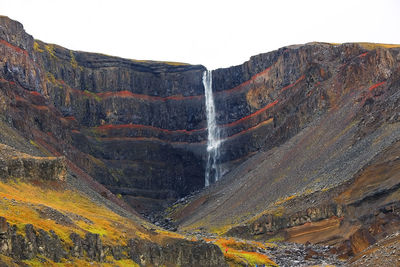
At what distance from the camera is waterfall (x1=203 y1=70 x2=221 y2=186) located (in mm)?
125250

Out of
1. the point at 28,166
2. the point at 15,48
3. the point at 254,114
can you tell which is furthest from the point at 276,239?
the point at 15,48

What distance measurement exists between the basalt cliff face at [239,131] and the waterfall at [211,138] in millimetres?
1425

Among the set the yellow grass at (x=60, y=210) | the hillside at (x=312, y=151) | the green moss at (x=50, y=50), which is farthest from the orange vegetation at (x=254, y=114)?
the yellow grass at (x=60, y=210)

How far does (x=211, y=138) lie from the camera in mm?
131500

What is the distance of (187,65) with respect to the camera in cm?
14538

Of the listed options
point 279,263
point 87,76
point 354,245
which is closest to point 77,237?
point 279,263

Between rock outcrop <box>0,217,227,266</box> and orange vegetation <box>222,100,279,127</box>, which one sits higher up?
orange vegetation <box>222,100,279,127</box>

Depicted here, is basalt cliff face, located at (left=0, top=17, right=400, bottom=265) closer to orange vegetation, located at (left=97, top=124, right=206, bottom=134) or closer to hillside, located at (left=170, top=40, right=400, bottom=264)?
hillside, located at (left=170, top=40, right=400, bottom=264)

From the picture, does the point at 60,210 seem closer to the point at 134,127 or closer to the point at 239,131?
the point at 239,131

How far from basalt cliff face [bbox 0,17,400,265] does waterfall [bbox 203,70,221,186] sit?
1425 mm

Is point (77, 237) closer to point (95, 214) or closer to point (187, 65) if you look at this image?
point (95, 214)

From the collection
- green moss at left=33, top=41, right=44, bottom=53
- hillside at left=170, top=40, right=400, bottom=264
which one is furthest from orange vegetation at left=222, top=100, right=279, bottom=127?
green moss at left=33, top=41, right=44, bottom=53

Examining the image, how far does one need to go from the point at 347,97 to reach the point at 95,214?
56.3m

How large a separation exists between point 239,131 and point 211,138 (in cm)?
849
